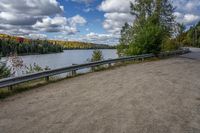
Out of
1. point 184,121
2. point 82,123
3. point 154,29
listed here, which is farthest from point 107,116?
point 154,29

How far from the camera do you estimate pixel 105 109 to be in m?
7.04

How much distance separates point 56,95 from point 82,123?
3242mm

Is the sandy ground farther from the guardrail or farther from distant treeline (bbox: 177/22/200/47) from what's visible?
distant treeline (bbox: 177/22/200/47)

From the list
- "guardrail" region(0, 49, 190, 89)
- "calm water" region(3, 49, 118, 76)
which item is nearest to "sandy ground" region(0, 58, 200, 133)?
"guardrail" region(0, 49, 190, 89)

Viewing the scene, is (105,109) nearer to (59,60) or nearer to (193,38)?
(59,60)

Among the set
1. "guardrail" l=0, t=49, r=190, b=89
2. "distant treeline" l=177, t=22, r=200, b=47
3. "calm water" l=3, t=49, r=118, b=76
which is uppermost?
"distant treeline" l=177, t=22, r=200, b=47

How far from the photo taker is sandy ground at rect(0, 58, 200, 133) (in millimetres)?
5675

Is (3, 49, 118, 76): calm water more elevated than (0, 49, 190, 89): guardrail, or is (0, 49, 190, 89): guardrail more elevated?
(0, 49, 190, 89): guardrail

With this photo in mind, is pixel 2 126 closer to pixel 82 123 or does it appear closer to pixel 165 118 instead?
pixel 82 123

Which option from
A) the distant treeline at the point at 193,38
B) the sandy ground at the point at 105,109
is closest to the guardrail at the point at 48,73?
the sandy ground at the point at 105,109

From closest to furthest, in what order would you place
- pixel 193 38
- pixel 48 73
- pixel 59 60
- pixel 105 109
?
pixel 105 109 < pixel 48 73 < pixel 59 60 < pixel 193 38

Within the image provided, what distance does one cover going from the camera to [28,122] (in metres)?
6.06

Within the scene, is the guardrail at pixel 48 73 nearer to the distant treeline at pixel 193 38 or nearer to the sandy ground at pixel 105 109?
the sandy ground at pixel 105 109

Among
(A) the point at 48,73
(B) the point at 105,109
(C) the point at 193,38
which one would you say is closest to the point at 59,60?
(A) the point at 48,73
